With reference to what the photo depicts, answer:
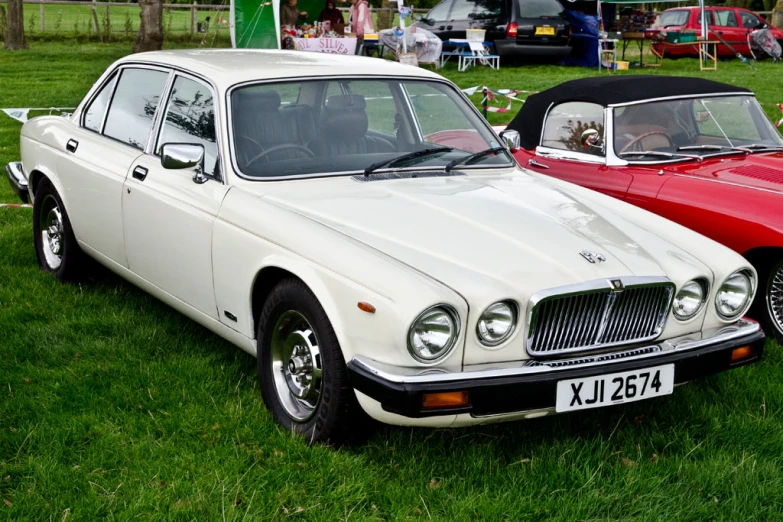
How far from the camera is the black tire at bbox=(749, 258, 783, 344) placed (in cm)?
525

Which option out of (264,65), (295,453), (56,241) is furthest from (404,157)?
(56,241)

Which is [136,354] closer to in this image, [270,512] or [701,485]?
[270,512]

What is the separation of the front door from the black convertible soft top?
2.84 metres

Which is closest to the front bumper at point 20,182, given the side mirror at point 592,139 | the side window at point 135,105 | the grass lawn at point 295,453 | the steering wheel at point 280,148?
the side window at point 135,105

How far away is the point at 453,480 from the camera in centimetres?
370

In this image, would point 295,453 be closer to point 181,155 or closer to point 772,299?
point 181,155

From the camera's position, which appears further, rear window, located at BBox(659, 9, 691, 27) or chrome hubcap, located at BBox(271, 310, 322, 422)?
rear window, located at BBox(659, 9, 691, 27)

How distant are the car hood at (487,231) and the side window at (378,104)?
1.70 ft

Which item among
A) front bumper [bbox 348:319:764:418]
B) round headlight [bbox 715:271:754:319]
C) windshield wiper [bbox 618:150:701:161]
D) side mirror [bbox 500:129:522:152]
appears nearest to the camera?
front bumper [bbox 348:319:764:418]

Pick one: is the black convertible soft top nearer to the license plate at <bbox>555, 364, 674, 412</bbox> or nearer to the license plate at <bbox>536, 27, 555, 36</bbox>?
the license plate at <bbox>555, 364, 674, 412</bbox>

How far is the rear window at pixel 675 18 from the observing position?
88.7 ft

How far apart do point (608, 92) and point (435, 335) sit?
3602mm

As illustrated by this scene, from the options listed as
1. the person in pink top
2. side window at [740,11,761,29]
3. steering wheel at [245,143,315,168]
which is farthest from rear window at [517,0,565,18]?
steering wheel at [245,143,315,168]

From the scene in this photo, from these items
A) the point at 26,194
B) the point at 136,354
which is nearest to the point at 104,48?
the point at 26,194
